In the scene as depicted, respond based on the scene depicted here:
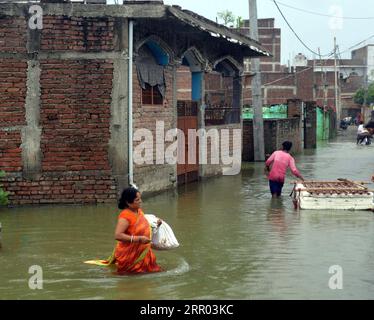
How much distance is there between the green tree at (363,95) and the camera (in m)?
73.4

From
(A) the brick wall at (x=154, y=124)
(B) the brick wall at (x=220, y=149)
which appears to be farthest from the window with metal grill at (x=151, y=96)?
(B) the brick wall at (x=220, y=149)

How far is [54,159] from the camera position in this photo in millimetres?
14188

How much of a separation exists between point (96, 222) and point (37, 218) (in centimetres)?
117

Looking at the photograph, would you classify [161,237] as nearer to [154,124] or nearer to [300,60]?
[154,124]

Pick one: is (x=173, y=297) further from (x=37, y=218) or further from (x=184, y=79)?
(x=184, y=79)

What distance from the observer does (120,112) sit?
14273 mm

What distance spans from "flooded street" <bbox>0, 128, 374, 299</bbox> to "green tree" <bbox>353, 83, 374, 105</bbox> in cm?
6008

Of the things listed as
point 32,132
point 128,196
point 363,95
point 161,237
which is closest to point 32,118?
point 32,132

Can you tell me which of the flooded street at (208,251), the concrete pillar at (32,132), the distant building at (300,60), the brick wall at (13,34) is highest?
the distant building at (300,60)

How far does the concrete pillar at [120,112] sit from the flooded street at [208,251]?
0.93 meters

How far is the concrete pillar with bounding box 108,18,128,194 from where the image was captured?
46.5 feet

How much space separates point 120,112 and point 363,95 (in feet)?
211

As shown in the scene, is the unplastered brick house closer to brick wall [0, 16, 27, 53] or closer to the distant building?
brick wall [0, 16, 27, 53]

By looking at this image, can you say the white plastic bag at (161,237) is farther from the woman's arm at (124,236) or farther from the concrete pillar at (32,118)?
the concrete pillar at (32,118)
